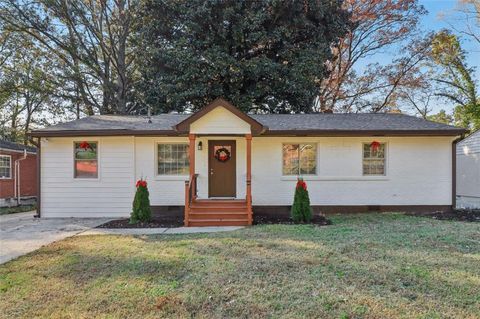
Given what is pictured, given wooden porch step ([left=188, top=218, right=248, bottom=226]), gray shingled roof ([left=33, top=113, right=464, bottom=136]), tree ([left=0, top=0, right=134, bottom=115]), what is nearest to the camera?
wooden porch step ([left=188, top=218, right=248, bottom=226])

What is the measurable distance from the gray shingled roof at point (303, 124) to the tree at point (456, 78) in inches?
579

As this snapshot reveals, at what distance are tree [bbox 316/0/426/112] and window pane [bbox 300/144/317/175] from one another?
1204cm

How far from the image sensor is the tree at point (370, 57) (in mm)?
21312

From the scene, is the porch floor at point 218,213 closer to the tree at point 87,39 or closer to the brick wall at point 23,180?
the brick wall at point 23,180

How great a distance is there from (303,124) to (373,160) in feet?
8.45

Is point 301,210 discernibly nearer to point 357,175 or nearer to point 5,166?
point 357,175

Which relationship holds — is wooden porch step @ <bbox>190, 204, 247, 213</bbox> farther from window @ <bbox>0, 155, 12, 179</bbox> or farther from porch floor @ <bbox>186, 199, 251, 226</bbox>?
window @ <bbox>0, 155, 12, 179</bbox>

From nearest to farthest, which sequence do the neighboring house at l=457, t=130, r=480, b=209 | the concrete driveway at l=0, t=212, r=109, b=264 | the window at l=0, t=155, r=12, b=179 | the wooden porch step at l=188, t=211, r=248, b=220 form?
the concrete driveway at l=0, t=212, r=109, b=264
the wooden porch step at l=188, t=211, r=248, b=220
the window at l=0, t=155, r=12, b=179
the neighboring house at l=457, t=130, r=480, b=209

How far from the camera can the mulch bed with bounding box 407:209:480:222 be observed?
9.45 meters

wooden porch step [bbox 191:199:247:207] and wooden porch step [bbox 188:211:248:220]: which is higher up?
wooden porch step [bbox 191:199:247:207]

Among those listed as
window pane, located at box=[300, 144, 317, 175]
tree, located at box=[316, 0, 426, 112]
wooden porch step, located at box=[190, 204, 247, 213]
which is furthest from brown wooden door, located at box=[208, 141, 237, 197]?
tree, located at box=[316, 0, 426, 112]

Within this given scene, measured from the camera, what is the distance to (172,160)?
10977 millimetres

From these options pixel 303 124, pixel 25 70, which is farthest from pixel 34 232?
pixel 25 70

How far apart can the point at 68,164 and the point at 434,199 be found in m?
12.0
